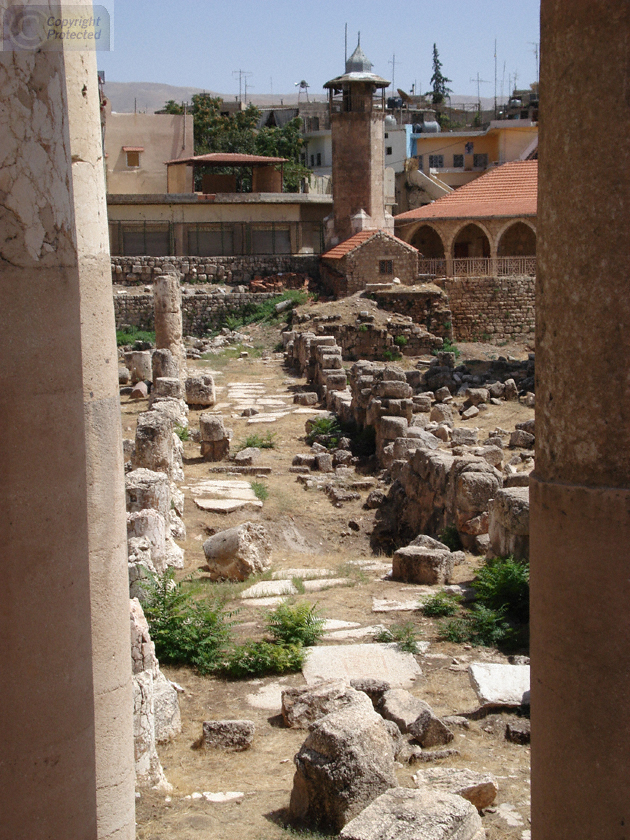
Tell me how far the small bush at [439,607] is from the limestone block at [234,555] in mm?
1943

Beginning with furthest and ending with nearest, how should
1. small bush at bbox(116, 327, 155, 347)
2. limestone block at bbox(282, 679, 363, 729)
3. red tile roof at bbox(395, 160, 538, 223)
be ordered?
A: red tile roof at bbox(395, 160, 538, 223)
small bush at bbox(116, 327, 155, 347)
limestone block at bbox(282, 679, 363, 729)

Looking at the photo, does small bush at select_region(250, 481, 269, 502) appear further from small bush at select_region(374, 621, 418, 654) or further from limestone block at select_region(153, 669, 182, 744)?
limestone block at select_region(153, 669, 182, 744)

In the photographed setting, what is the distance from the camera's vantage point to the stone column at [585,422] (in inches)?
91.0

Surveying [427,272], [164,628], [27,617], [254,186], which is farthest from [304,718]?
[254,186]

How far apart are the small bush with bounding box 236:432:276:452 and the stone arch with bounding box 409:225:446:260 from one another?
2371 cm

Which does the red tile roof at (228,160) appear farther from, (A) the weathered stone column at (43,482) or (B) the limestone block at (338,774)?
(A) the weathered stone column at (43,482)

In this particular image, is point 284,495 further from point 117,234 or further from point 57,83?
point 117,234

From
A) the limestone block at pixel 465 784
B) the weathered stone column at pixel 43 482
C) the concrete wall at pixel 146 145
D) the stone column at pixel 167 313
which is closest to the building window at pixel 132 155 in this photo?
the concrete wall at pixel 146 145

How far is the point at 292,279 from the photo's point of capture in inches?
Answer: 1340

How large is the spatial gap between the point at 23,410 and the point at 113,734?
119cm

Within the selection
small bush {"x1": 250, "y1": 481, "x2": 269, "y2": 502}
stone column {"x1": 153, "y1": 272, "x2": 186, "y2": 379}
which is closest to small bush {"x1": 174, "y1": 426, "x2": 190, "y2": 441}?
small bush {"x1": 250, "y1": 481, "x2": 269, "y2": 502}

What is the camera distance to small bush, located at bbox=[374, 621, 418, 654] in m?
6.17

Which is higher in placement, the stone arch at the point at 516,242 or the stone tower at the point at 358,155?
the stone tower at the point at 358,155

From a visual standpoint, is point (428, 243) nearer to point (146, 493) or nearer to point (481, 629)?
point (146, 493)
